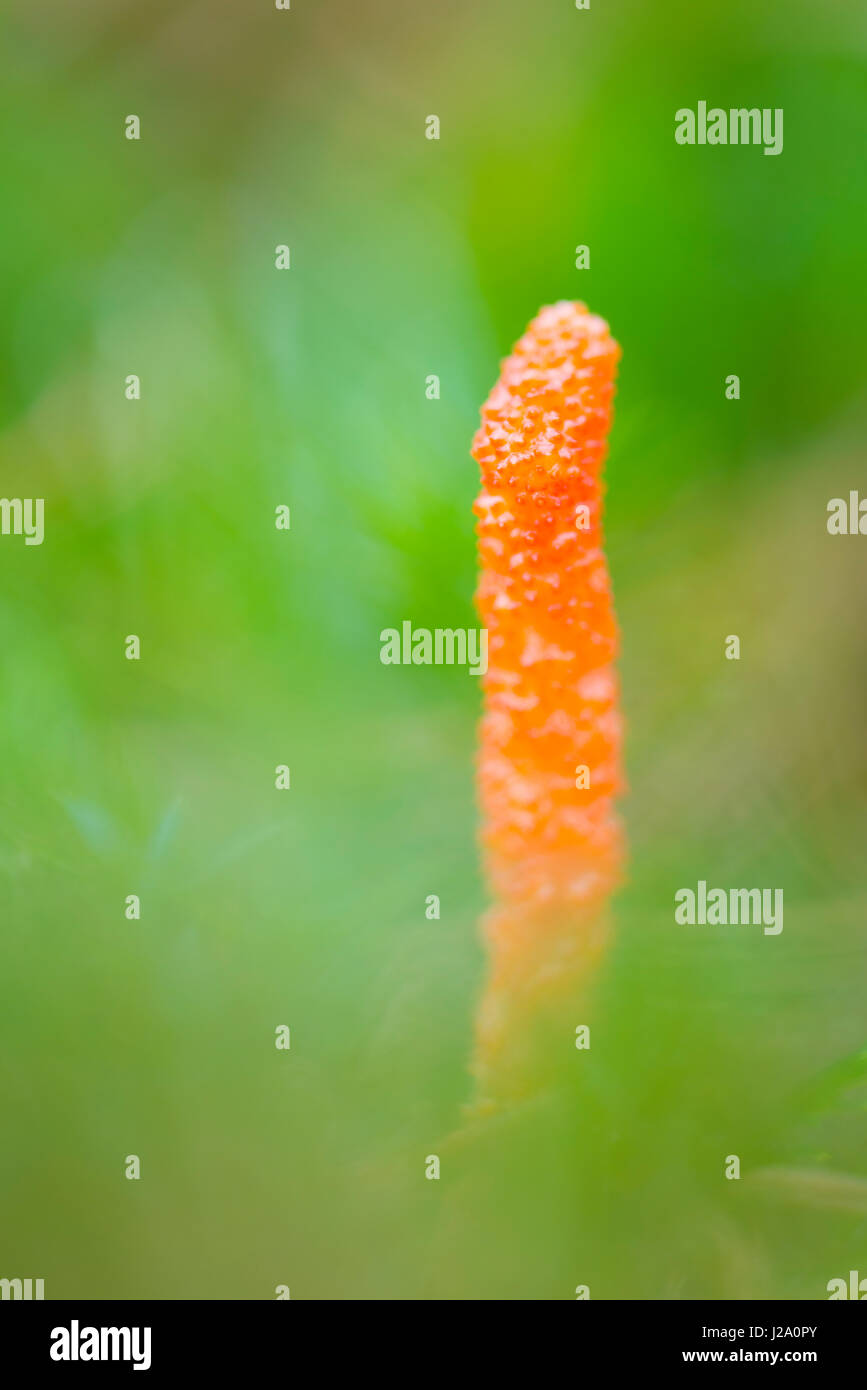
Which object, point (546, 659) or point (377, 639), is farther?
point (377, 639)

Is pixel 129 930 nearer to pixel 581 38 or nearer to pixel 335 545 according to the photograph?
pixel 335 545

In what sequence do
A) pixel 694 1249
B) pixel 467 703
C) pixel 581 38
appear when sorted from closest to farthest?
pixel 694 1249, pixel 467 703, pixel 581 38

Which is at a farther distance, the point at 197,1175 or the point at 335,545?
the point at 335,545
